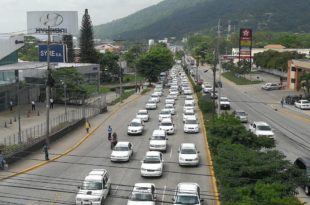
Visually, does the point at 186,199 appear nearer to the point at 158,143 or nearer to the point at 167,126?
the point at 158,143

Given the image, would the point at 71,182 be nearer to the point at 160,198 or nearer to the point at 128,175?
the point at 128,175

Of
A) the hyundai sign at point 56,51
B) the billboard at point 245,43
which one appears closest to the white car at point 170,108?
the hyundai sign at point 56,51

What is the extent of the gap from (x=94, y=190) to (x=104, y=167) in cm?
871

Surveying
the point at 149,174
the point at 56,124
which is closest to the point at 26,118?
the point at 56,124

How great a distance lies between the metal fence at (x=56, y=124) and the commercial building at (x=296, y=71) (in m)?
32.7

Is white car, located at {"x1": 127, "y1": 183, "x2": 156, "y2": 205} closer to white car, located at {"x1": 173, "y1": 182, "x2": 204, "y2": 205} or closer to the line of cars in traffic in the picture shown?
the line of cars in traffic

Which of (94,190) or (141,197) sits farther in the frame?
(94,190)

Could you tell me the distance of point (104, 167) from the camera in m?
33.6

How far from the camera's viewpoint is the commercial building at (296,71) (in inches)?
3246

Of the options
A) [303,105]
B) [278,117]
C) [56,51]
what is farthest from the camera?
[56,51]

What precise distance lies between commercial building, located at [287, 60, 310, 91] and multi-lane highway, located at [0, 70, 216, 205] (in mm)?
42176

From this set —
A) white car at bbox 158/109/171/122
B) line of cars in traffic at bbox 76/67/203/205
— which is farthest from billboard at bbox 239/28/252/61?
line of cars in traffic at bbox 76/67/203/205

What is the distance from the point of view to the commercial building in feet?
270

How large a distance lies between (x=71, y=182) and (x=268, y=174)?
1131 cm
